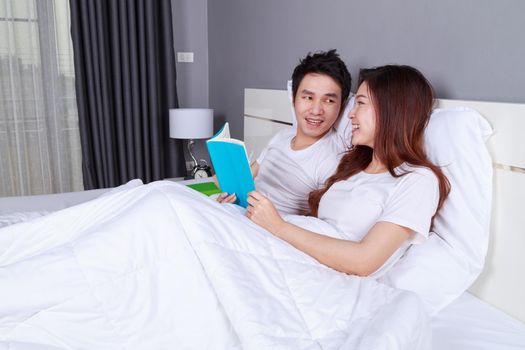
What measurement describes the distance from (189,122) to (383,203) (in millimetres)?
2148

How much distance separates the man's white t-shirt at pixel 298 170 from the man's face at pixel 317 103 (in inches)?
2.7

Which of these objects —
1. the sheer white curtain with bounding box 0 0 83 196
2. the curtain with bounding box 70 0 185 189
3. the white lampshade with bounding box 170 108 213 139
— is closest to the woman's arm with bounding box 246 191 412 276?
the white lampshade with bounding box 170 108 213 139

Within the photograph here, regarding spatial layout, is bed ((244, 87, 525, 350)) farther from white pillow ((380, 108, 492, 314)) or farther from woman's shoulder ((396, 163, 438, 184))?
woman's shoulder ((396, 163, 438, 184))

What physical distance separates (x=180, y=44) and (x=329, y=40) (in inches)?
72.7

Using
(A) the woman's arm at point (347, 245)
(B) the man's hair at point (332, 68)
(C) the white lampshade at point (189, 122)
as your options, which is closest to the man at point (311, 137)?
(B) the man's hair at point (332, 68)

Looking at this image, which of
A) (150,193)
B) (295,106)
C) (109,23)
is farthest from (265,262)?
(109,23)

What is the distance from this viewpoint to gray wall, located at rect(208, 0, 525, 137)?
138 centimetres

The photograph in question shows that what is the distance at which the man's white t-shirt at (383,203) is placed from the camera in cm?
125

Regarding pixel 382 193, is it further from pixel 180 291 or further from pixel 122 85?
pixel 122 85

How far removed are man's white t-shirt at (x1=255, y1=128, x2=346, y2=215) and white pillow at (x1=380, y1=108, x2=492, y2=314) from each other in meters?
0.50

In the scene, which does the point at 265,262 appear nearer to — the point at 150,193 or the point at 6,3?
the point at 150,193

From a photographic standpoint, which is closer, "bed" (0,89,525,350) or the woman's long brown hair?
"bed" (0,89,525,350)

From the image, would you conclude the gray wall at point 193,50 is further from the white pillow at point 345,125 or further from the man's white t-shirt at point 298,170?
the white pillow at point 345,125

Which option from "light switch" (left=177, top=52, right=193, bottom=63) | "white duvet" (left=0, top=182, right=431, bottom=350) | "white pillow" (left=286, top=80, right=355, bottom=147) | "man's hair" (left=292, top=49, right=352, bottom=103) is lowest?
"white duvet" (left=0, top=182, right=431, bottom=350)
